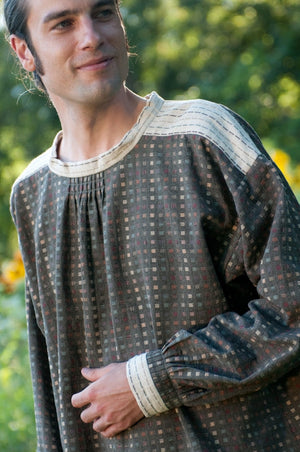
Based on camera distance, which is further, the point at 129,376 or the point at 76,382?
the point at 76,382

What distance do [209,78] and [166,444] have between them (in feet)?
51.0

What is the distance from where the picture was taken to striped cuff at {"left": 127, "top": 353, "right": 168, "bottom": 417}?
2.10 meters

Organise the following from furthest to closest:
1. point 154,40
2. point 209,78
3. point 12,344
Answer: point 154,40
point 209,78
point 12,344

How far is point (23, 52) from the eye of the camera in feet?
8.20

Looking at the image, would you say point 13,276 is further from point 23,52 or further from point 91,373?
point 91,373

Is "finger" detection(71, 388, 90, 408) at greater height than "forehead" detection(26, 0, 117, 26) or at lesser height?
lesser

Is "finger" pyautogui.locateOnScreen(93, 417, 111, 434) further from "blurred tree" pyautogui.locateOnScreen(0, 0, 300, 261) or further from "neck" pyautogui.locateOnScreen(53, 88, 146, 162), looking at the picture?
"blurred tree" pyautogui.locateOnScreen(0, 0, 300, 261)

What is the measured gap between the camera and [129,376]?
213 cm

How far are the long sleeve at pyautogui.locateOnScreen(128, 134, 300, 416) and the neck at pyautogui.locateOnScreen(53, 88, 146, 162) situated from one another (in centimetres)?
41

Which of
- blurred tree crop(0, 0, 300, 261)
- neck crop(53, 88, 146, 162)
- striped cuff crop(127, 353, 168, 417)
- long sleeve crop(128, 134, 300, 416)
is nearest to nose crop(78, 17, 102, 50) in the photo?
neck crop(53, 88, 146, 162)

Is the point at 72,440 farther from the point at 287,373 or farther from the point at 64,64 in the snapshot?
the point at 64,64

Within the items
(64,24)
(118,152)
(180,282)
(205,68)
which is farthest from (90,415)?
(205,68)

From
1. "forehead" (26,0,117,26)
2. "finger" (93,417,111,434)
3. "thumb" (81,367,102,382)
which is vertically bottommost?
"finger" (93,417,111,434)

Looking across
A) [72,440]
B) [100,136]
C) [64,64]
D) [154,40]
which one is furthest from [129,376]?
[154,40]
